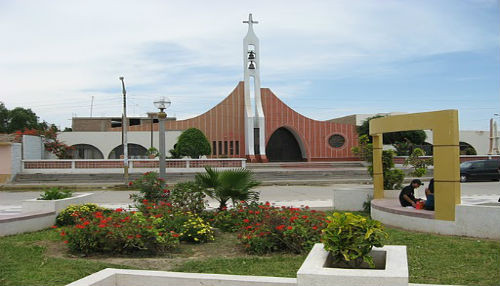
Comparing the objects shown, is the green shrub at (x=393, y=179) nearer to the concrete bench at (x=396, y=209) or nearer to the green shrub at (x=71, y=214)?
the concrete bench at (x=396, y=209)

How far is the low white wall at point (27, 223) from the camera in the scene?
9406 millimetres

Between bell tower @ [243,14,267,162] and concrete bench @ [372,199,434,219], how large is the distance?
2844 centimetres

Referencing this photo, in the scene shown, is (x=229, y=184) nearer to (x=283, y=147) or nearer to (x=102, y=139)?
(x=102, y=139)

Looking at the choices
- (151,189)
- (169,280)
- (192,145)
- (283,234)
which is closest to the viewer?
(169,280)

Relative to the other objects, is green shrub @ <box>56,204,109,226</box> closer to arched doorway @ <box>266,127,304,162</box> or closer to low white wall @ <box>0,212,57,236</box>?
low white wall @ <box>0,212,57,236</box>

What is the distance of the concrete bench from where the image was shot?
31.4ft

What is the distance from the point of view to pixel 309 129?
142ft

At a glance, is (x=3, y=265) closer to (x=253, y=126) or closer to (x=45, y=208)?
(x=45, y=208)

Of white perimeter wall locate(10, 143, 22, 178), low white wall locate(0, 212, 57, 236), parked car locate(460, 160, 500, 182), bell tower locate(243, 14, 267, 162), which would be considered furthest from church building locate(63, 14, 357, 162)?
low white wall locate(0, 212, 57, 236)

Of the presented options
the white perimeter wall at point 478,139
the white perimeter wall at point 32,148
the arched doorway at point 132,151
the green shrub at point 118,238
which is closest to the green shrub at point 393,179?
the green shrub at point 118,238

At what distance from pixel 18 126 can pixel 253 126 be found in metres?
34.9

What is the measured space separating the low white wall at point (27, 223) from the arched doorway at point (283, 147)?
118 feet

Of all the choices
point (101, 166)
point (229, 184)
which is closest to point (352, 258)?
point (229, 184)

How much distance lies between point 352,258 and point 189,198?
596cm
